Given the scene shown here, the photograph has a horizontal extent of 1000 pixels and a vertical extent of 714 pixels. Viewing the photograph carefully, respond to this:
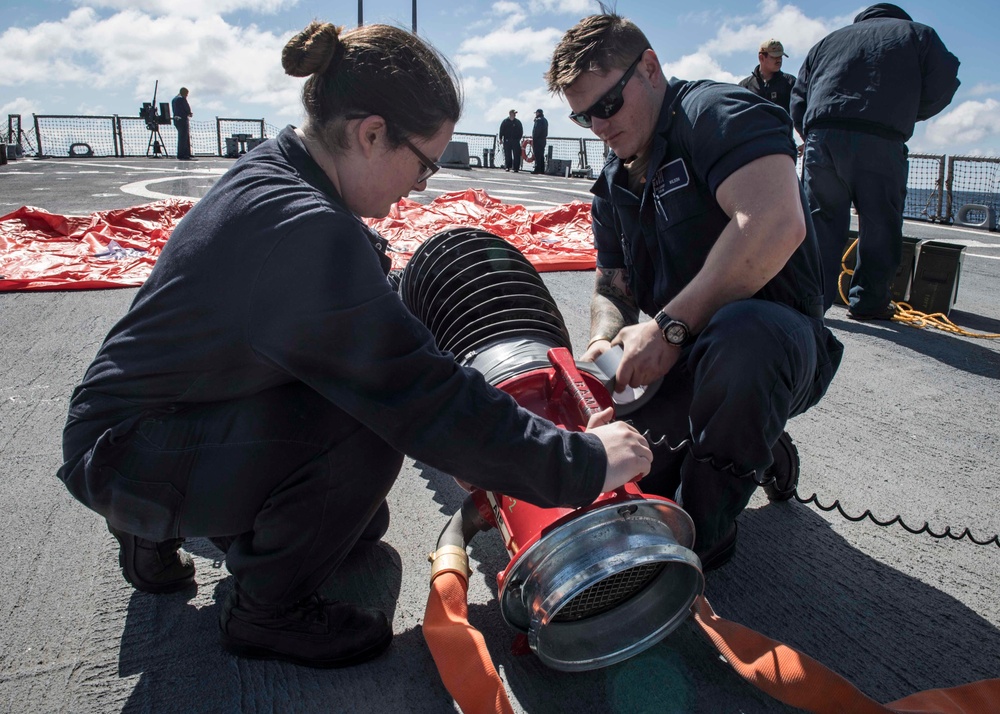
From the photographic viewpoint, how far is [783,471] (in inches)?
88.4

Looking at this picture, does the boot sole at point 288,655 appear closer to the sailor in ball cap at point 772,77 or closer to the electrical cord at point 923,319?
the electrical cord at point 923,319

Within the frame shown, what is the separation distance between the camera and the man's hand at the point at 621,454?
1.40 meters

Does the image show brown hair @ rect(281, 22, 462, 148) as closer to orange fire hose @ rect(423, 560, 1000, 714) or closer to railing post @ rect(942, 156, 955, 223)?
orange fire hose @ rect(423, 560, 1000, 714)

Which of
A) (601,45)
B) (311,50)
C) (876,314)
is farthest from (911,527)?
(876,314)

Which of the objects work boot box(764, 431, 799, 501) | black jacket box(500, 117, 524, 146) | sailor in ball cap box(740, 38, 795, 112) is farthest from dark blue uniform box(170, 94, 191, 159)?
work boot box(764, 431, 799, 501)

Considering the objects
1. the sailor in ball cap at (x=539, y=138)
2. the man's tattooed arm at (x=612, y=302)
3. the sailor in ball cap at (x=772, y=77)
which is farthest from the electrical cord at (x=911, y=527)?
the sailor in ball cap at (x=539, y=138)

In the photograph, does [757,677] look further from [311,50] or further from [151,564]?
[311,50]

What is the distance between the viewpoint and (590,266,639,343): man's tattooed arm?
2537mm

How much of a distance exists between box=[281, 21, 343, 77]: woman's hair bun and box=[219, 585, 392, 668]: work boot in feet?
3.89

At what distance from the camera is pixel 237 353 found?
1.37 m

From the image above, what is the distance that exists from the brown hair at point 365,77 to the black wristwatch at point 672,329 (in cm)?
83

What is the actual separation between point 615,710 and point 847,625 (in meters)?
0.70

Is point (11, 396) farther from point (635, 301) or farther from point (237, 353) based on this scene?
point (635, 301)

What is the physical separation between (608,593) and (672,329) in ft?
2.48
